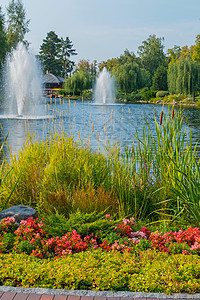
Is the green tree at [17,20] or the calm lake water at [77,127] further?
the green tree at [17,20]

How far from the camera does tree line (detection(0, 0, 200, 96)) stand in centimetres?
4006

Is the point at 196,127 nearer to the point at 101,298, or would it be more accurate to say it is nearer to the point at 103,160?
the point at 103,160

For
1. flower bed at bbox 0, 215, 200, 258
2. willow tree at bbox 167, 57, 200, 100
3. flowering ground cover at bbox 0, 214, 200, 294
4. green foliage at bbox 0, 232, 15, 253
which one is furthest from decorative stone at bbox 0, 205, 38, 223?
willow tree at bbox 167, 57, 200, 100

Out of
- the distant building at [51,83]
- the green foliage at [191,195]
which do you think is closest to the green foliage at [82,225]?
the green foliage at [191,195]

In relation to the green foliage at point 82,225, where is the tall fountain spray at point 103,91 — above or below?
above

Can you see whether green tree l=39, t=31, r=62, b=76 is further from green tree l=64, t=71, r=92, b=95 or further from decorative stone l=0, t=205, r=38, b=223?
decorative stone l=0, t=205, r=38, b=223

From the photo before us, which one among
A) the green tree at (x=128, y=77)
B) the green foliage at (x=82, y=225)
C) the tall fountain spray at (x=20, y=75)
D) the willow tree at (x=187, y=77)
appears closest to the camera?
the green foliage at (x=82, y=225)

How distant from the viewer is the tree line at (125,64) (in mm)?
40062

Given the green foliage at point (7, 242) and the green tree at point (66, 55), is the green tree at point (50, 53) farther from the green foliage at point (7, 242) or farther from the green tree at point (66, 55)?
the green foliage at point (7, 242)

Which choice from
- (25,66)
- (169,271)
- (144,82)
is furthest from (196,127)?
(144,82)

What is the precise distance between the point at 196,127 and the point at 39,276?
1764 centimetres

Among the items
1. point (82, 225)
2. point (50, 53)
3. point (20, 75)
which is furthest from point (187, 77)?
point (50, 53)

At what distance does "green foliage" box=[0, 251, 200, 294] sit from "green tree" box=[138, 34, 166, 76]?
241 feet

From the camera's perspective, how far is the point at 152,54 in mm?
78312
